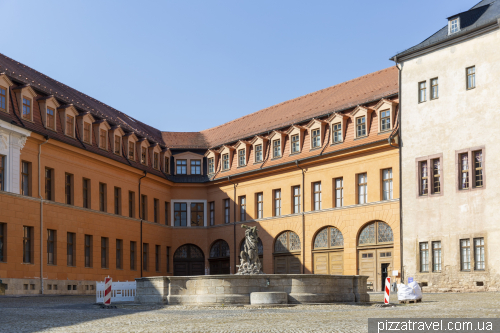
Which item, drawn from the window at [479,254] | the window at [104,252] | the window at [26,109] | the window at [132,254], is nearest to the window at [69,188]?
the window at [104,252]

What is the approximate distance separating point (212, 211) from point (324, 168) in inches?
430

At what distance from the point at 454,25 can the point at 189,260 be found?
951 inches

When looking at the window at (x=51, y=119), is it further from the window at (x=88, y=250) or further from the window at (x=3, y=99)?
the window at (x=88, y=250)

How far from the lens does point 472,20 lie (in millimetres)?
37000

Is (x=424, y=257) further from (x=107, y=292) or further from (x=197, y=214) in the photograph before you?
(x=197, y=214)

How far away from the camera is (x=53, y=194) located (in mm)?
39000

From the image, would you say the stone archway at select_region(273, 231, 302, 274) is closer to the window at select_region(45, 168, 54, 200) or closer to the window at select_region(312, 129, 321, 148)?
Answer: the window at select_region(312, 129, 321, 148)

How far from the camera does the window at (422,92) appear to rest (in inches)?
1522

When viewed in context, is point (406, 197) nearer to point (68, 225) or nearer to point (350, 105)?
point (350, 105)

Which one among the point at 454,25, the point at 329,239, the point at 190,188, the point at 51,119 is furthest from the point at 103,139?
the point at 454,25

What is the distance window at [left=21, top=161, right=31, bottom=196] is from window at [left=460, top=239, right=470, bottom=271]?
70.3 feet

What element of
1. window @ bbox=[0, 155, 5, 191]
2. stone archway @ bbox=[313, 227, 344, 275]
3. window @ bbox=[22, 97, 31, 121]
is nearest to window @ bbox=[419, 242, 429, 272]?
stone archway @ bbox=[313, 227, 344, 275]

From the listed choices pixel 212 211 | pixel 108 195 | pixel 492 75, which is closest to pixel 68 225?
pixel 108 195

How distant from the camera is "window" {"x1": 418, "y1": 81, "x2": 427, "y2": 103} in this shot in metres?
38.7
